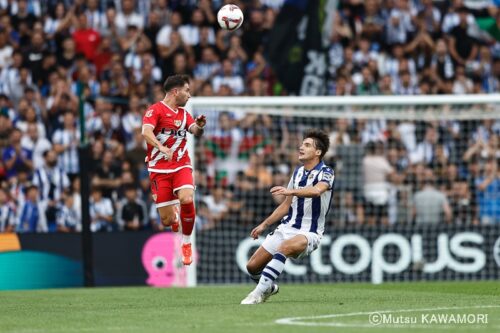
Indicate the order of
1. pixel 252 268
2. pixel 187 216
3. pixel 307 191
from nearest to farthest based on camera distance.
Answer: pixel 307 191 → pixel 252 268 → pixel 187 216

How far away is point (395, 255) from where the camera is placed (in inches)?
820

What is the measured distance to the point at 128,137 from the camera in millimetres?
22766

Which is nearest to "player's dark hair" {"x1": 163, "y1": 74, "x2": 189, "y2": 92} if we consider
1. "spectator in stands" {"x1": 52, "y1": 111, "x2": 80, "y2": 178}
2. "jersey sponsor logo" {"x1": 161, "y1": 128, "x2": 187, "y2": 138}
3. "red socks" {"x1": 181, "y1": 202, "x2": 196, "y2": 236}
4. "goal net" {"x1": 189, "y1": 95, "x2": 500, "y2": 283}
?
"jersey sponsor logo" {"x1": 161, "y1": 128, "x2": 187, "y2": 138}

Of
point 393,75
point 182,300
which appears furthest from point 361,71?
point 182,300

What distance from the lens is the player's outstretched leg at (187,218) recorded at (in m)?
15.5

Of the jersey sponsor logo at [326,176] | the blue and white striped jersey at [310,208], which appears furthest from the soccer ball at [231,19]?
the jersey sponsor logo at [326,176]

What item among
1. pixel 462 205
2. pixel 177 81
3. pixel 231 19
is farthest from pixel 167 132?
pixel 462 205

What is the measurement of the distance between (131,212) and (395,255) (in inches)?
197

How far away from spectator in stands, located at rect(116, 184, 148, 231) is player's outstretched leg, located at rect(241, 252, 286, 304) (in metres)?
8.43

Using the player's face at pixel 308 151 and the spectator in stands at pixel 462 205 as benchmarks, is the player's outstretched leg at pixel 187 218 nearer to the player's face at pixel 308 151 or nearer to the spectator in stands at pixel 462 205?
the player's face at pixel 308 151

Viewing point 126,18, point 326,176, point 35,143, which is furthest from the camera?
point 126,18

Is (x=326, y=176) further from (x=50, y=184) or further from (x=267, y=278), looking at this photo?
(x=50, y=184)

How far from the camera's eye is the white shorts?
1290 centimetres

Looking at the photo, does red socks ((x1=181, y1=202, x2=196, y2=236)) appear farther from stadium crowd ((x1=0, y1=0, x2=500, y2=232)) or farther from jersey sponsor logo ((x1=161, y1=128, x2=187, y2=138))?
stadium crowd ((x1=0, y1=0, x2=500, y2=232))
